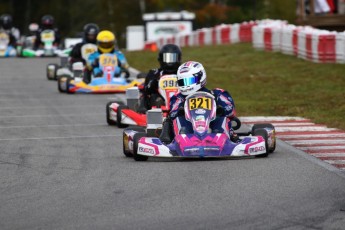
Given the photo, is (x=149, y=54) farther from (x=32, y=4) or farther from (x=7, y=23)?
(x=32, y=4)

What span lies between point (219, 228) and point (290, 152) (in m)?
4.89

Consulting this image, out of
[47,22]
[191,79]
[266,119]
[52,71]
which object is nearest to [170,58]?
[266,119]

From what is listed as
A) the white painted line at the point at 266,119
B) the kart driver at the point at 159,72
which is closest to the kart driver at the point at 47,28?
the white painted line at the point at 266,119

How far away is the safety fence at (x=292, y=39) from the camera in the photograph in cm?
2612

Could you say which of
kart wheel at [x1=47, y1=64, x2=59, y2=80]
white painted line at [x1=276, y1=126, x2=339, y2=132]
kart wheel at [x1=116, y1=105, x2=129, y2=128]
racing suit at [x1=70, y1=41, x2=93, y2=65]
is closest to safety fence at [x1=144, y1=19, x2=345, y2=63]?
racing suit at [x1=70, y1=41, x2=93, y2=65]

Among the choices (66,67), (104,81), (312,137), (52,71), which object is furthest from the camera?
(52,71)

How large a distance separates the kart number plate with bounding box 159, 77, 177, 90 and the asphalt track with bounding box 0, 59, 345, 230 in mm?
951

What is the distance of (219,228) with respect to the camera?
331 inches

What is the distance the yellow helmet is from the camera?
23578 mm

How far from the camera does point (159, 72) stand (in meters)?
16.5

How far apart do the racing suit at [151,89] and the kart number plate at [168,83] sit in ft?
0.63

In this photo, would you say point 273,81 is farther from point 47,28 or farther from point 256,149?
point 47,28

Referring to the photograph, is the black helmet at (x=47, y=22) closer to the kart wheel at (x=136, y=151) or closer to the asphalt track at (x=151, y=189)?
the asphalt track at (x=151, y=189)

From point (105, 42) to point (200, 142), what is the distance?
11.5 m
